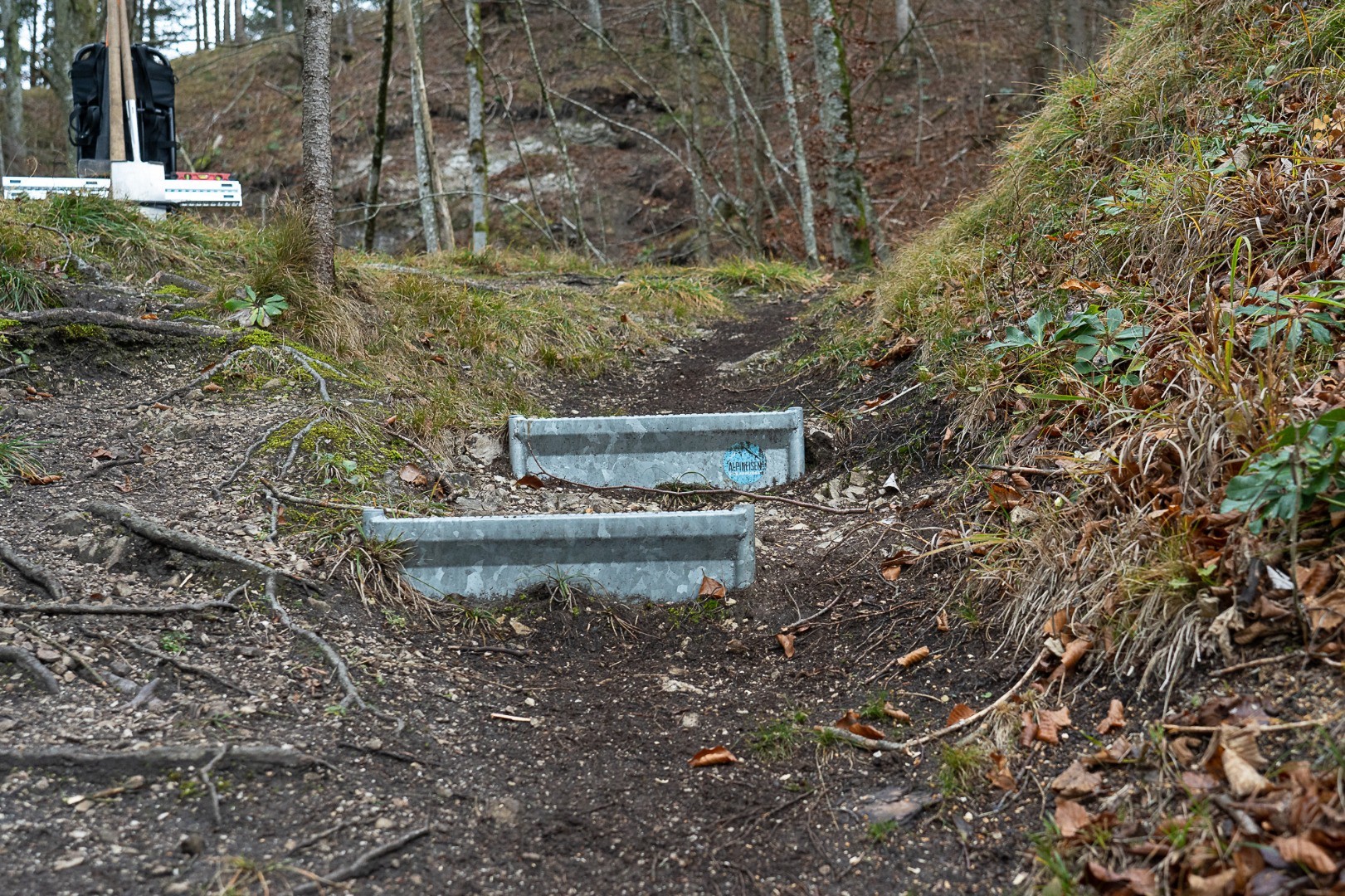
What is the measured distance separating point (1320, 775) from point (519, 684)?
222 cm

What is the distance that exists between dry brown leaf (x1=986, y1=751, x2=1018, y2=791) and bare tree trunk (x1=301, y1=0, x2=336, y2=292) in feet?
15.9

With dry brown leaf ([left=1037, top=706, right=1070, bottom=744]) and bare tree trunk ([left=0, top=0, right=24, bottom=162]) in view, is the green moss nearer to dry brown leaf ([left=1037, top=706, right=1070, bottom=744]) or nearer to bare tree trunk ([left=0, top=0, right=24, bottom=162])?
dry brown leaf ([left=1037, top=706, right=1070, bottom=744])

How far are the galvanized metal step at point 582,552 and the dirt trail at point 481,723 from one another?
0.11 meters

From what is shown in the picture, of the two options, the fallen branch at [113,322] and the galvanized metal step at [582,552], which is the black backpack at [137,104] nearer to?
the fallen branch at [113,322]

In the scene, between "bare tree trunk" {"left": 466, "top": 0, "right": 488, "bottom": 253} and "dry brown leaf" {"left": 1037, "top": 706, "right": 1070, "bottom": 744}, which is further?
"bare tree trunk" {"left": 466, "top": 0, "right": 488, "bottom": 253}

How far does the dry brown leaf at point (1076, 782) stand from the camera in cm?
234

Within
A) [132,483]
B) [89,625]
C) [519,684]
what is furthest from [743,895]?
[132,483]

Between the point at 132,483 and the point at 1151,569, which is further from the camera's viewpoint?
the point at 132,483

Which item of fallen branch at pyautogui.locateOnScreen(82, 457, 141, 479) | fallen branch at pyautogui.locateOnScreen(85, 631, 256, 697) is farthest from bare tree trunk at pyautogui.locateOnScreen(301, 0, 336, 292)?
fallen branch at pyautogui.locateOnScreen(85, 631, 256, 697)

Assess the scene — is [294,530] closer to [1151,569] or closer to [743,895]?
[743,895]

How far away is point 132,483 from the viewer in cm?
399

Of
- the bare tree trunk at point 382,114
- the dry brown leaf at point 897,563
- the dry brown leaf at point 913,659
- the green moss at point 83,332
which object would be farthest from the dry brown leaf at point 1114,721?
the bare tree trunk at point 382,114

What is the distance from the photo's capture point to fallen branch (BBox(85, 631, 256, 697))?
9.20 ft

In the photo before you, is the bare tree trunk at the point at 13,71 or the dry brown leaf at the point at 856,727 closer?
the dry brown leaf at the point at 856,727
